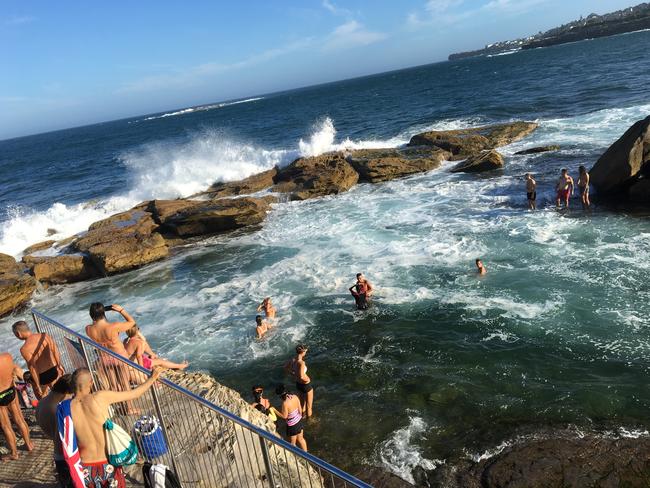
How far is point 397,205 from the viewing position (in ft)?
63.9

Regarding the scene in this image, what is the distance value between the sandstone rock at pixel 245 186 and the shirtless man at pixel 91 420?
2099 cm

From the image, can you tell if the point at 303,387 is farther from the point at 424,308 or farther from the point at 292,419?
the point at 424,308

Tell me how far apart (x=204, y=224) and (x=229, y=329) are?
30.2 feet

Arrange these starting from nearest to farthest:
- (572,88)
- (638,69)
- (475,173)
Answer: (475,173) < (572,88) < (638,69)

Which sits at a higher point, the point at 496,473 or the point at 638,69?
the point at 638,69

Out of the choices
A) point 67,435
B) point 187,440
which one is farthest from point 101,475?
point 187,440

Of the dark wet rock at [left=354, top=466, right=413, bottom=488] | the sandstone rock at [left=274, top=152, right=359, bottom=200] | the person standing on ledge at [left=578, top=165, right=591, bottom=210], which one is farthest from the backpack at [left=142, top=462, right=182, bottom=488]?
the sandstone rock at [left=274, top=152, right=359, bottom=200]

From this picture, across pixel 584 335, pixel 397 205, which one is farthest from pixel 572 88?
pixel 584 335

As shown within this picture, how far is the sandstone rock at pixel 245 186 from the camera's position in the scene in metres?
24.9

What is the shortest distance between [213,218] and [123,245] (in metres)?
3.72

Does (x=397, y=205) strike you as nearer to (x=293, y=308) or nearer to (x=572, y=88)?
(x=293, y=308)

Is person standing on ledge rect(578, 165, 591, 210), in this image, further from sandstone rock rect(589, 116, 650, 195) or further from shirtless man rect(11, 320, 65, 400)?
shirtless man rect(11, 320, 65, 400)

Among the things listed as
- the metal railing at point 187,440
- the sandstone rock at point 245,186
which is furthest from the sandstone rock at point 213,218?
the metal railing at point 187,440

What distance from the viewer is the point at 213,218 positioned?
19.7 m
